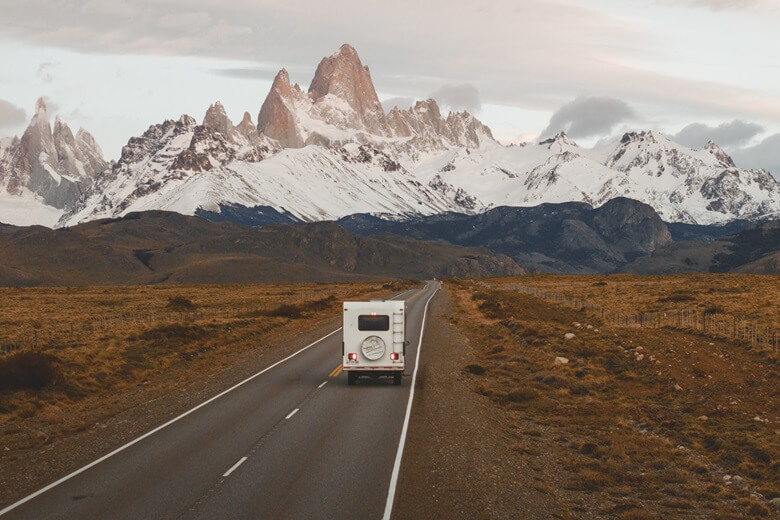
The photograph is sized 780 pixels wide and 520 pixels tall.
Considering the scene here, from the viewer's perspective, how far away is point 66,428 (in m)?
27.0

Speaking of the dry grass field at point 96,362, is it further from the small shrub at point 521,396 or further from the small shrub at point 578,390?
the small shrub at point 578,390

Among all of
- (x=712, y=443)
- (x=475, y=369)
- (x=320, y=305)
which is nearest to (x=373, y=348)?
(x=475, y=369)

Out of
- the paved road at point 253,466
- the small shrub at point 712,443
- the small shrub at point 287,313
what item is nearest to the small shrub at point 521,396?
the paved road at point 253,466

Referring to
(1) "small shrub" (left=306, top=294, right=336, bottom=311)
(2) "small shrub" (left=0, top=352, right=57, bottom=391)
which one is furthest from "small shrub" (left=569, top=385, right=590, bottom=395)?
(1) "small shrub" (left=306, top=294, right=336, bottom=311)

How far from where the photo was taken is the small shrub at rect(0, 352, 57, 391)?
110 ft

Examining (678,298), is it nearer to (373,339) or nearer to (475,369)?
(475,369)

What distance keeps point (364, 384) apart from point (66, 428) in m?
13.0

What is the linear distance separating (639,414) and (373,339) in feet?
37.3

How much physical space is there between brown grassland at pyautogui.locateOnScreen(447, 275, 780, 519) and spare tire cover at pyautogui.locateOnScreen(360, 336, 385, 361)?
457 centimetres

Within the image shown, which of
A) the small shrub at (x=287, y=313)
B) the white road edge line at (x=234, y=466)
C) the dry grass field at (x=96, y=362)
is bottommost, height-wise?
the small shrub at (x=287, y=313)

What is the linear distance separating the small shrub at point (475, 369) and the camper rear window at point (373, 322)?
703 cm

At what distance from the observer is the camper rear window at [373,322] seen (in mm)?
34625

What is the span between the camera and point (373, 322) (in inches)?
1366

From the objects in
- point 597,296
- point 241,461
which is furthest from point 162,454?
point 597,296
